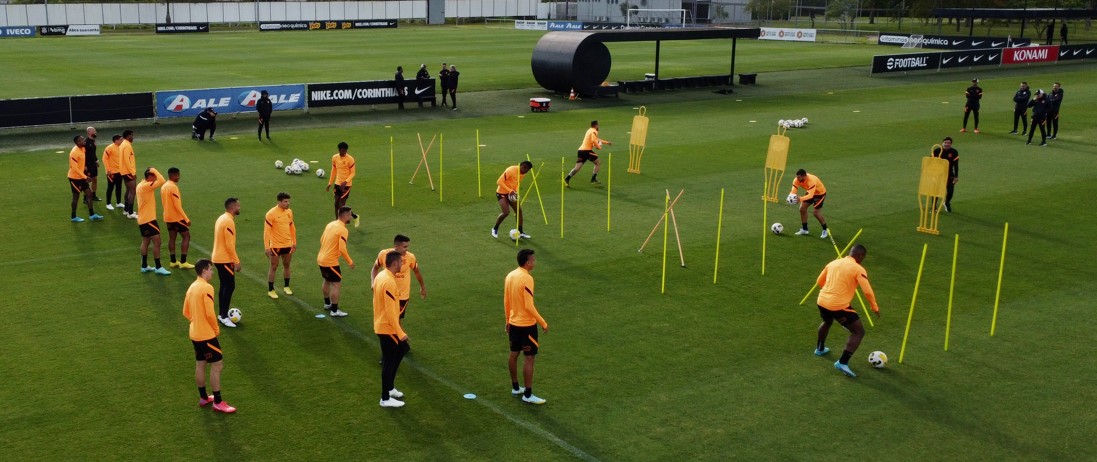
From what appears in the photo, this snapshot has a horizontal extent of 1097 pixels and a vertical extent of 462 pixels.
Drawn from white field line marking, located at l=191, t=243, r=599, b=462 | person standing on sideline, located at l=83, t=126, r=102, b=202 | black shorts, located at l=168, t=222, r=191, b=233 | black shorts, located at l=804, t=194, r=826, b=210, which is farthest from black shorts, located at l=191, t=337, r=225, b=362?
black shorts, located at l=804, t=194, r=826, b=210

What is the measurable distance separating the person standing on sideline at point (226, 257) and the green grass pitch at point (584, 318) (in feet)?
1.61

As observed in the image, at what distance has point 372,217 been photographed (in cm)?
2211

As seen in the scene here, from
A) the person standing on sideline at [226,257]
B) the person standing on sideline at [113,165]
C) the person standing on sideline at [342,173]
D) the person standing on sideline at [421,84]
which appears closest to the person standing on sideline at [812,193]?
the person standing on sideline at [342,173]

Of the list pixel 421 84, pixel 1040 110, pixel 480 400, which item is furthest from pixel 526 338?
Result: pixel 421 84

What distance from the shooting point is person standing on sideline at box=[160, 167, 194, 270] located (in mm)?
17016

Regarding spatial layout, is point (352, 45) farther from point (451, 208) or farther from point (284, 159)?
point (451, 208)

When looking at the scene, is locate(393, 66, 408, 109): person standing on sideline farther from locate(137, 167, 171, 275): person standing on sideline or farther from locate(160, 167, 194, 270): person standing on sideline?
locate(137, 167, 171, 275): person standing on sideline

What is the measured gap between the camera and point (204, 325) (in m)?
11.7

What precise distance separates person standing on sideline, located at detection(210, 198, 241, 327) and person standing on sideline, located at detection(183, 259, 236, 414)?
311cm

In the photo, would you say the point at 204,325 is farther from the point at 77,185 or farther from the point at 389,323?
the point at 77,185

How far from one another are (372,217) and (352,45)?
54.1 metres

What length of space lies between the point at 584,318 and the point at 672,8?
91.3 m

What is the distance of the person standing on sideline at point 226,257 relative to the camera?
14883 millimetres

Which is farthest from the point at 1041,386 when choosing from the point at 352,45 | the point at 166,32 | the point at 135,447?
the point at 166,32
